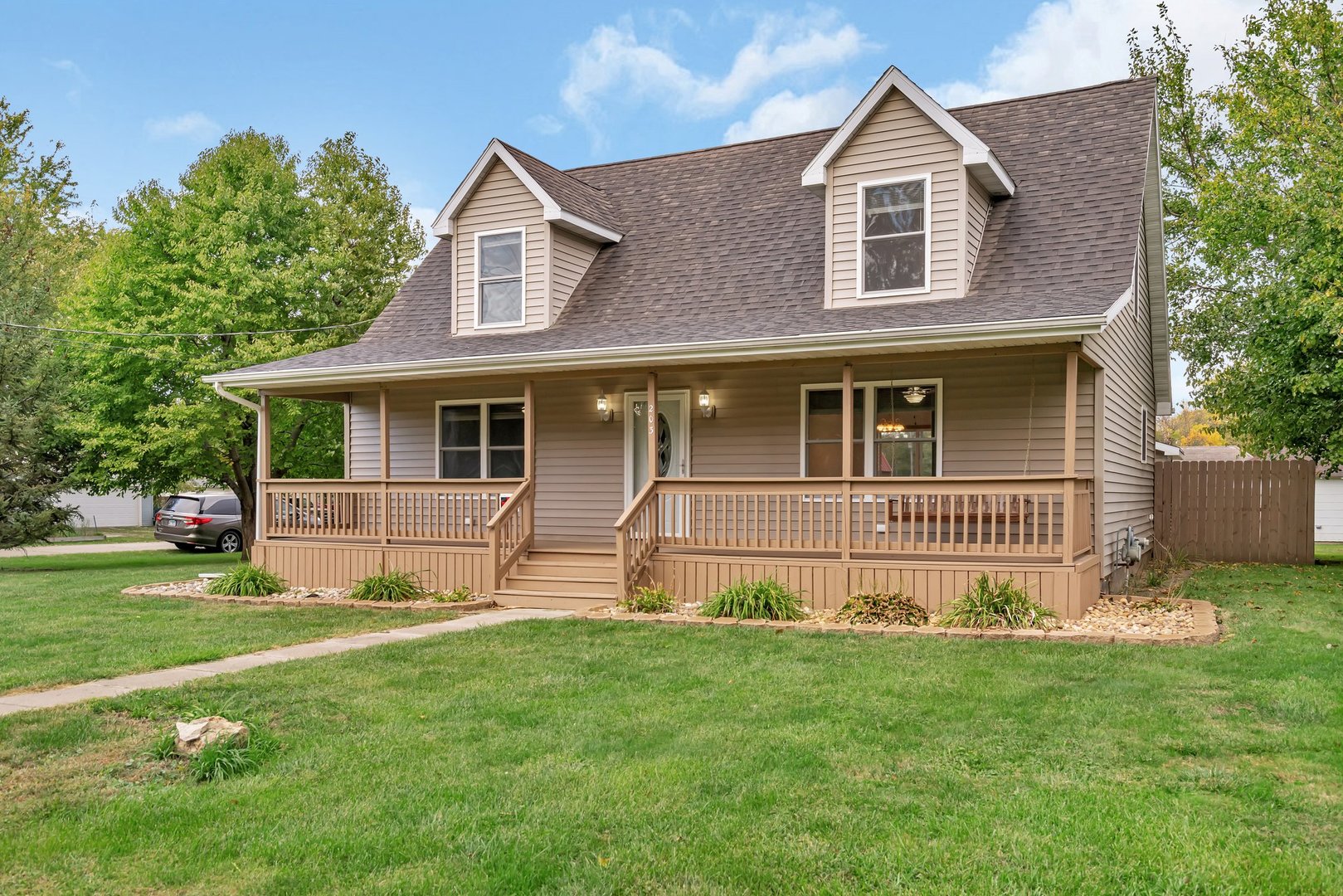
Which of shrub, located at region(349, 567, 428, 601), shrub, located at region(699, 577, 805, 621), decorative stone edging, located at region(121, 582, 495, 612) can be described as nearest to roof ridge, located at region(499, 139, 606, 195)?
shrub, located at region(349, 567, 428, 601)

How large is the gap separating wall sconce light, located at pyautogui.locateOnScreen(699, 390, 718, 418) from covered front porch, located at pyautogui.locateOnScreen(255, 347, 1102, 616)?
3cm

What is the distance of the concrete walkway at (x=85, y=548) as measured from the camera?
22203 mm

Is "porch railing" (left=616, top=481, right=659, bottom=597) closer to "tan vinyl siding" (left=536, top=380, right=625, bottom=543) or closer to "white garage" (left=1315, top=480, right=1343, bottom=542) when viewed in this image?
"tan vinyl siding" (left=536, top=380, right=625, bottom=543)

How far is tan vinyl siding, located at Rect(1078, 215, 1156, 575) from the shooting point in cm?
1171

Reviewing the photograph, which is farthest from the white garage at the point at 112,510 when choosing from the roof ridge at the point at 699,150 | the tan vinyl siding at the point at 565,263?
the tan vinyl siding at the point at 565,263

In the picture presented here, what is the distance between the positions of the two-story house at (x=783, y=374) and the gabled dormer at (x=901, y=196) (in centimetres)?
3

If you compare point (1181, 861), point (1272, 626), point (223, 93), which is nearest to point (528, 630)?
point (1181, 861)

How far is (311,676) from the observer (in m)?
6.92

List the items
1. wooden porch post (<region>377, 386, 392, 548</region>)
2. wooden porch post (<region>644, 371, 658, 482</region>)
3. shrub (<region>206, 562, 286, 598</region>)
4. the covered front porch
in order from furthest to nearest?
wooden porch post (<region>377, 386, 392, 548</region>) < shrub (<region>206, 562, 286, 598</region>) < wooden porch post (<region>644, 371, 658, 482</region>) < the covered front porch

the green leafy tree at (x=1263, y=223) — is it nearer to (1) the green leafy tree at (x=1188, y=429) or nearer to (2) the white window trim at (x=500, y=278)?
(2) the white window trim at (x=500, y=278)

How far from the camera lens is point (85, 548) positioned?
2497 centimetres

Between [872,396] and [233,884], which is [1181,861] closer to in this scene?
[233,884]

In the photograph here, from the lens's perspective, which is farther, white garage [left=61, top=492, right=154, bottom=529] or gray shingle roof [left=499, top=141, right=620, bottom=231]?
white garage [left=61, top=492, right=154, bottom=529]

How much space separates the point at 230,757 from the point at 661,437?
8.99 m
